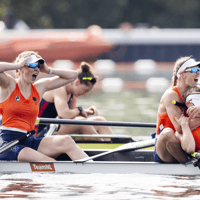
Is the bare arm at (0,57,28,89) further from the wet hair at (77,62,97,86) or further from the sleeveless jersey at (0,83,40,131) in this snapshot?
the wet hair at (77,62,97,86)

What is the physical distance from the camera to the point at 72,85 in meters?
6.71

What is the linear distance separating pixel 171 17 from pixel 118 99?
911 inches

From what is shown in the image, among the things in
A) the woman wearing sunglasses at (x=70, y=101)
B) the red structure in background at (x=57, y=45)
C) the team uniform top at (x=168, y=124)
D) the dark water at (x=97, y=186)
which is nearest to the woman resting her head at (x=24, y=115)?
the dark water at (x=97, y=186)

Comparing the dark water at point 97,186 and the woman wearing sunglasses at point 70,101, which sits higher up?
the woman wearing sunglasses at point 70,101

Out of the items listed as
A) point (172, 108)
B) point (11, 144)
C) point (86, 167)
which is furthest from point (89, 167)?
point (172, 108)

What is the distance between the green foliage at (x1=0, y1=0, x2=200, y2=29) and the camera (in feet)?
138

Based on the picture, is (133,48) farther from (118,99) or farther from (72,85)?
(72,85)

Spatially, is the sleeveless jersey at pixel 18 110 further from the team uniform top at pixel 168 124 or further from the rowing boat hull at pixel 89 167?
the team uniform top at pixel 168 124

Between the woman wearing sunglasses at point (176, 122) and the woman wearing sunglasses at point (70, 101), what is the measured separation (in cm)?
175

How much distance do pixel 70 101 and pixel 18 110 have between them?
1.79 m

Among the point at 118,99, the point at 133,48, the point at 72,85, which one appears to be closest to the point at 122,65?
the point at 133,48

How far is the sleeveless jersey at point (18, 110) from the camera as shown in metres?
5.13

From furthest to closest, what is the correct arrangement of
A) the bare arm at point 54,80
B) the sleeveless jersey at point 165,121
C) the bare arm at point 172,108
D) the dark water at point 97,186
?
1. the bare arm at point 54,80
2. the sleeveless jersey at point 165,121
3. the bare arm at point 172,108
4. the dark water at point 97,186

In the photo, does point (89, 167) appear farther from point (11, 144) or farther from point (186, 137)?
point (186, 137)
